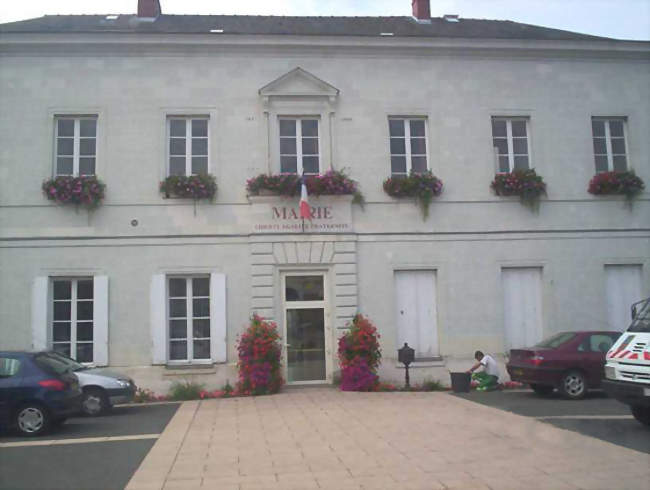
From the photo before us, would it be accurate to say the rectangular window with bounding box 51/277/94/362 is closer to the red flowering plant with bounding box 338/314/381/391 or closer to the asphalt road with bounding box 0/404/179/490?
the asphalt road with bounding box 0/404/179/490

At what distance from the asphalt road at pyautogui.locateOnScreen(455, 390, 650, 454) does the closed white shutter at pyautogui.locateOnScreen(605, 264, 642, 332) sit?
2.74m

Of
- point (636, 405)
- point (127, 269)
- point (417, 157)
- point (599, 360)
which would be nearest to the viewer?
point (636, 405)

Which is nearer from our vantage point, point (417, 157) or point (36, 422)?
point (36, 422)

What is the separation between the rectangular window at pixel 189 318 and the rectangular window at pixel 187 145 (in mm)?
2621

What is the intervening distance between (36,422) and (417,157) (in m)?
10.4

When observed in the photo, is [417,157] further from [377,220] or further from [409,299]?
[409,299]

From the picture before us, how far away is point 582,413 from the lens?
1130cm

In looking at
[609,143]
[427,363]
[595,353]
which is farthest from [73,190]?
[609,143]

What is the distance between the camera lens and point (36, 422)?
10.3 metres

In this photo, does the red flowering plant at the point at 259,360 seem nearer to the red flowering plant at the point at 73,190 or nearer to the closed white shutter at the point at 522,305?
the red flowering plant at the point at 73,190

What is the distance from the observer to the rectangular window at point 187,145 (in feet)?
51.6

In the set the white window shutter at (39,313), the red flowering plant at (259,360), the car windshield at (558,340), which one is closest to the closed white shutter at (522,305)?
the car windshield at (558,340)

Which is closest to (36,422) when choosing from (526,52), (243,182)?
(243,182)

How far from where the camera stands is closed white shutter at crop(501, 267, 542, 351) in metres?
16.0
